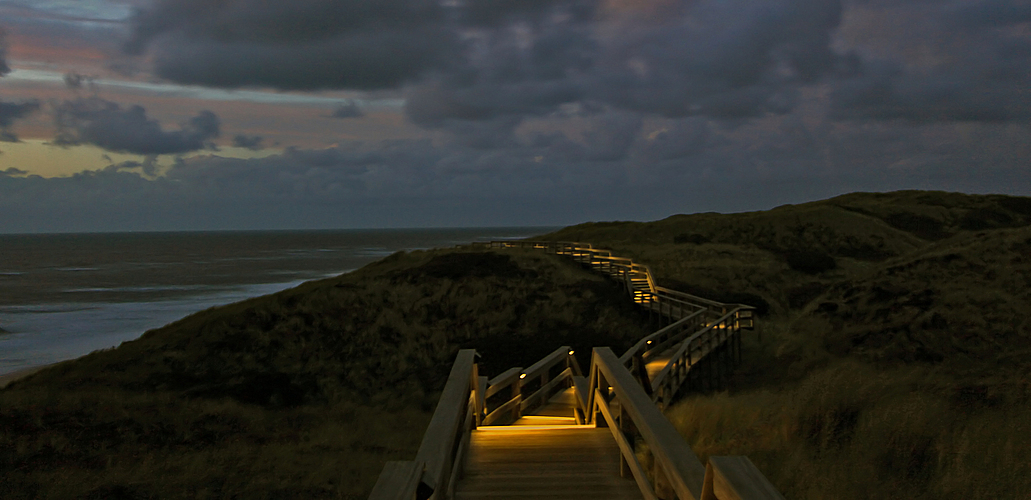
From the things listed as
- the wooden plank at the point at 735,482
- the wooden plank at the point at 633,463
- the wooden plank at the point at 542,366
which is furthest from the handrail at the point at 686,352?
the wooden plank at the point at 735,482

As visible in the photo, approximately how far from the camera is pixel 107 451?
413 inches

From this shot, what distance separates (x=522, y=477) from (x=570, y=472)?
1.38 ft

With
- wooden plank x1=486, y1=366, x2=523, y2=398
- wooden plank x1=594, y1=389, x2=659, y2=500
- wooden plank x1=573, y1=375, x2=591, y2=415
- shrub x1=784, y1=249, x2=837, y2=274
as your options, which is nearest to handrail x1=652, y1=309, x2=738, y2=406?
wooden plank x1=573, y1=375, x2=591, y2=415

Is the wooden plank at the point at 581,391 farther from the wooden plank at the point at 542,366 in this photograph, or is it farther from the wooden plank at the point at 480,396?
the wooden plank at the point at 480,396

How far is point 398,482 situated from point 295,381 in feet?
65.8

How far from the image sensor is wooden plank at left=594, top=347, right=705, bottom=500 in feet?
9.15

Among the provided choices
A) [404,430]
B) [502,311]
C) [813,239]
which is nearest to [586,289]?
[502,311]

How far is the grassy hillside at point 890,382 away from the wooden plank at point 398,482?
16.3 feet

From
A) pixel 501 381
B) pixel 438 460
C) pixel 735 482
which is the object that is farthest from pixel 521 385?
pixel 735 482

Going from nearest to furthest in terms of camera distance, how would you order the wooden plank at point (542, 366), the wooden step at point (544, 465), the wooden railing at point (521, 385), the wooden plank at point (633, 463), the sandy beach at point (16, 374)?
the wooden plank at point (633, 463) < the wooden step at point (544, 465) < the wooden railing at point (521, 385) < the wooden plank at point (542, 366) < the sandy beach at point (16, 374)

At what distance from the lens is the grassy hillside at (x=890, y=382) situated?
6.40 meters

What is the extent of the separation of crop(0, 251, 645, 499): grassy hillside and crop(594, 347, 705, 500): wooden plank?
18.1 ft

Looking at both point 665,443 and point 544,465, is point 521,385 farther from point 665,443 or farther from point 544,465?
point 665,443

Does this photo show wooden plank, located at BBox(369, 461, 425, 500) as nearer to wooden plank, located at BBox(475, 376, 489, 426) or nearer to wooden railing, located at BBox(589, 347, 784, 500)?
wooden railing, located at BBox(589, 347, 784, 500)
